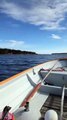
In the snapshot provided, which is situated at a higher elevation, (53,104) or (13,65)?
(53,104)

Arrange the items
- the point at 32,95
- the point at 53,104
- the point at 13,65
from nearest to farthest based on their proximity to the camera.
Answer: the point at 32,95 < the point at 53,104 < the point at 13,65

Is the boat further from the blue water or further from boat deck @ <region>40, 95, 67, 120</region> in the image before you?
the blue water

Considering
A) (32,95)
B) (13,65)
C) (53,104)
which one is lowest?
(13,65)

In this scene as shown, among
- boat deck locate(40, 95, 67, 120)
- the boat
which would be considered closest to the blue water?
the boat

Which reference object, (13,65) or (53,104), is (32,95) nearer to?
(53,104)

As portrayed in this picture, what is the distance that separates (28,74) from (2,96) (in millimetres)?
2264

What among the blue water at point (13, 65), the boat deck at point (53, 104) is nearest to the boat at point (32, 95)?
the boat deck at point (53, 104)

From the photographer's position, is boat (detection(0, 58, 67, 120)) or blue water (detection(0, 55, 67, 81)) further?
blue water (detection(0, 55, 67, 81))

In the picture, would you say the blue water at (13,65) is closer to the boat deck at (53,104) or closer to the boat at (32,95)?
the boat at (32,95)

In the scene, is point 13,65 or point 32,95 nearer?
point 32,95

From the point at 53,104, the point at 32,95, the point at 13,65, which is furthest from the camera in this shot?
the point at 13,65

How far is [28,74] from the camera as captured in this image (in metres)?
6.55

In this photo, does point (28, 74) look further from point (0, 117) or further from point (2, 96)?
point (0, 117)

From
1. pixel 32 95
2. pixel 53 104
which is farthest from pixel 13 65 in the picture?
pixel 32 95
